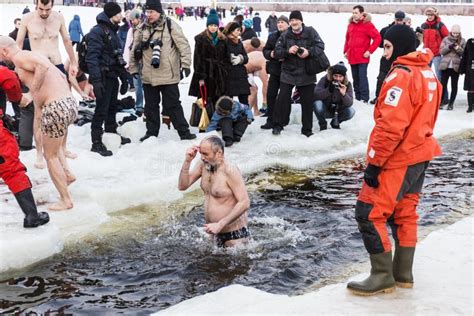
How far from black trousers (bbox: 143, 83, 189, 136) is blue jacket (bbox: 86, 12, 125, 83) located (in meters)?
0.56

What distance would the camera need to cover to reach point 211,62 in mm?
9367

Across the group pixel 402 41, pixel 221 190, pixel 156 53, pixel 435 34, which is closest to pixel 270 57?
pixel 156 53

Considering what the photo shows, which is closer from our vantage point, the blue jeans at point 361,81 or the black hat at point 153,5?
the black hat at point 153,5

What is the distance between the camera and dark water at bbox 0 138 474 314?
4816mm

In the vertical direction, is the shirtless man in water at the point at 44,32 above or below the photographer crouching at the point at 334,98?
above

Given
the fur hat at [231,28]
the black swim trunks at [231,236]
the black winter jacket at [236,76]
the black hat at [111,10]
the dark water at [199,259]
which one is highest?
the black hat at [111,10]

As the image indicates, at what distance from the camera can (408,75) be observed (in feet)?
13.5

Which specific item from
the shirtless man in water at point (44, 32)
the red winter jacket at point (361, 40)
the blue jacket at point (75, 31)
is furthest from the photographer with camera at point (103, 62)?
the blue jacket at point (75, 31)

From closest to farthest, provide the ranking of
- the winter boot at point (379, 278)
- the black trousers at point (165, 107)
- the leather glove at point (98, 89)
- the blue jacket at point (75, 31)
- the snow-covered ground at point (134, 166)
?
the winter boot at point (379, 278)
the snow-covered ground at point (134, 166)
the leather glove at point (98, 89)
the black trousers at point (165, 107)
the blue jacket at point (75, 31)

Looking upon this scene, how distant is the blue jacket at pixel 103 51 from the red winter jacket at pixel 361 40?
5.26m

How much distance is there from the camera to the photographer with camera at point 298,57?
31.0 feet

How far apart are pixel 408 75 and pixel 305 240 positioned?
2346mm

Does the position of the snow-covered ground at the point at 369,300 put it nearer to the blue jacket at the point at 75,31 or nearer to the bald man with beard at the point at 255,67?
the bald man with beard at the point at 255,67

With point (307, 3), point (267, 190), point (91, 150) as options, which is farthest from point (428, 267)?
point (307, 3)
